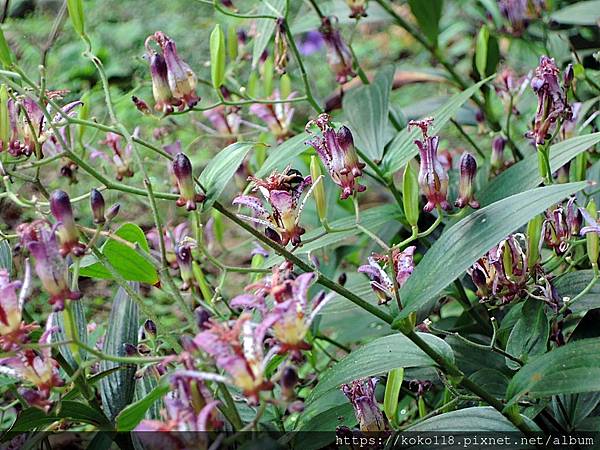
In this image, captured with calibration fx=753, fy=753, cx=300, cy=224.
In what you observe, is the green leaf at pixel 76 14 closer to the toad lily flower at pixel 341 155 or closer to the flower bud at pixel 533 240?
the toad lily flower at pixel 341 155

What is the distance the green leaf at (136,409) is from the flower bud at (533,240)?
0.35m

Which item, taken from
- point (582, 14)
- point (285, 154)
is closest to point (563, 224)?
point (285, 154)

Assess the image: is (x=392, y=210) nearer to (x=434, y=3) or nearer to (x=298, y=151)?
(x=298, y=151)

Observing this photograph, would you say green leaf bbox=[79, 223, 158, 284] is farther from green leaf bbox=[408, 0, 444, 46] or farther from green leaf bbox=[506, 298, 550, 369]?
green leaf bbox=[408, 0, 444, 46]

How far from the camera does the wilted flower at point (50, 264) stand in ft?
1.65

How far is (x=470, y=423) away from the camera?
60 cm

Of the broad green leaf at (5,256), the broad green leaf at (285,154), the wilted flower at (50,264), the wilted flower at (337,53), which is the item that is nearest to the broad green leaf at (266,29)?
the wilted flower at (337,53)

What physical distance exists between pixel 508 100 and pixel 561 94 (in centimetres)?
35

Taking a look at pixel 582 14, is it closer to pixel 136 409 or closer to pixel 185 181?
pixel 185 181

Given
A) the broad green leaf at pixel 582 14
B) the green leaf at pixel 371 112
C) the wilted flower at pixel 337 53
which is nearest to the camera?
the green leaf at pixel 371 112

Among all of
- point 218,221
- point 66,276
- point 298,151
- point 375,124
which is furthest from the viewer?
point 218,221

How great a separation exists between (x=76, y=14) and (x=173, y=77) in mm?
110

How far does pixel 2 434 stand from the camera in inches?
25.5

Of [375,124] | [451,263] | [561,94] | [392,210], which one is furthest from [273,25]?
[451,263]
